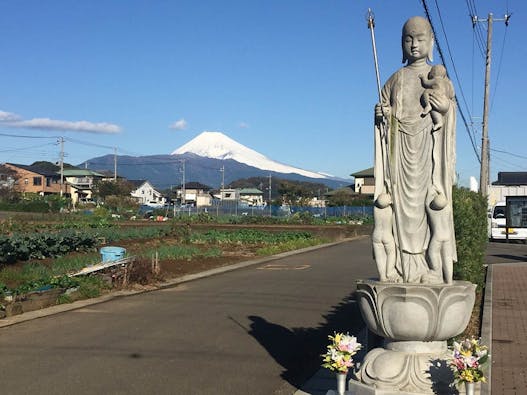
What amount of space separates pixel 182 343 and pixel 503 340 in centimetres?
482

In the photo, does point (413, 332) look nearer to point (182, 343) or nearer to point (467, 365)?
point (467, 365)

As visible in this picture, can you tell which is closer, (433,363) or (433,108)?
(433,363)

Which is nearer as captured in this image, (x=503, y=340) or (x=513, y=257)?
(x=503, y=340)

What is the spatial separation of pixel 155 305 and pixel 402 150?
758 cm

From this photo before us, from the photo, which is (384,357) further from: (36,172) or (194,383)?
(36,172)

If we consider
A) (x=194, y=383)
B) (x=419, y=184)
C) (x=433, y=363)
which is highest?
(x=419, y=184)

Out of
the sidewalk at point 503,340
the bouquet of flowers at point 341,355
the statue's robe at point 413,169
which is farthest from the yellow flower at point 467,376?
the sidewalk at point 503,340

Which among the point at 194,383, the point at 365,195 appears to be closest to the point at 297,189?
the point at 365,195

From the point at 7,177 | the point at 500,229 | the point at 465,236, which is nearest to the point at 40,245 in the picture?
the point at 465,236

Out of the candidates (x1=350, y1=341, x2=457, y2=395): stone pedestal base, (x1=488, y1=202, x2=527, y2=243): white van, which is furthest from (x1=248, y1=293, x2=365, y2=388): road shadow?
(x1=488, y1=202, x2=527, y2=243): white van

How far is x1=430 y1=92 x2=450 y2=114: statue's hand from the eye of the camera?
19.0 feet

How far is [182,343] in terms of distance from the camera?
29.3ft

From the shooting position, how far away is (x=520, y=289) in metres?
15.4

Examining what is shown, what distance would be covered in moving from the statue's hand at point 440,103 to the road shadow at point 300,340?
3.49 meters
